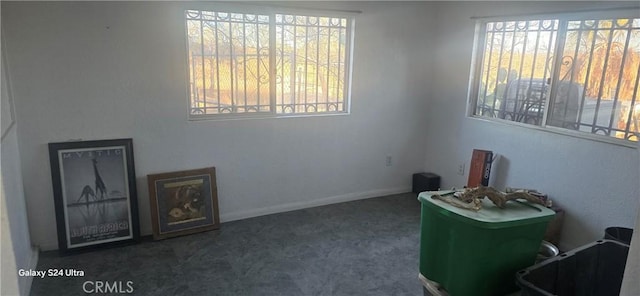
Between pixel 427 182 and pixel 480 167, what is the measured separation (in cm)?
71

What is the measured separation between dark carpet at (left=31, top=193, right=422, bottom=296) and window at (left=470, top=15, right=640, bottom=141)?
144 centimetres

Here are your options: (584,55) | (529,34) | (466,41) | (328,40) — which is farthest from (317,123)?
(584,55)

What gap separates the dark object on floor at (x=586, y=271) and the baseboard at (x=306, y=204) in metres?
2.70

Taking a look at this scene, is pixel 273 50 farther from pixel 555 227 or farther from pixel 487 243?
pixel 555 227

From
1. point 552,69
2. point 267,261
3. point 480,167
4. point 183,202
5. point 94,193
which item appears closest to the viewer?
point 267,261

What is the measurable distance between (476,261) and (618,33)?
2.34 metres

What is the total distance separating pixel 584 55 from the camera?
10.1 ft

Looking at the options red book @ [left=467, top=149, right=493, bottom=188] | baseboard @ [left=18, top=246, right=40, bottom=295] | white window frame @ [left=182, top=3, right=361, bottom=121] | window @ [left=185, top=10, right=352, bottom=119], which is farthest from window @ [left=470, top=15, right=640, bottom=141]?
baseboard @ [left=18, top=246, right=40, bottom=295]

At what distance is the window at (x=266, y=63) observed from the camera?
11.1ft

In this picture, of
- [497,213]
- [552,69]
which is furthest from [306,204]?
[497,213]

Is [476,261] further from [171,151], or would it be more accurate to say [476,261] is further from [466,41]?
[466,41]

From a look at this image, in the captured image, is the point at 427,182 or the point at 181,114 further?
the point at 427,182

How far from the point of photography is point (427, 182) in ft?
14.5

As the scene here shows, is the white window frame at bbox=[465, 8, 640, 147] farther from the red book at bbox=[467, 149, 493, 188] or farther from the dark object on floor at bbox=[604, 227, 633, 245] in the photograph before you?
the dark object on floor at bbox=[604, 227, 633, 245]
